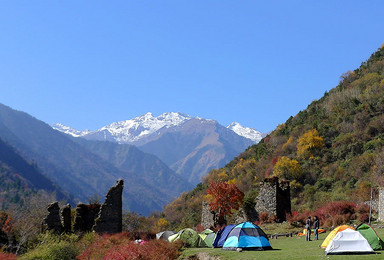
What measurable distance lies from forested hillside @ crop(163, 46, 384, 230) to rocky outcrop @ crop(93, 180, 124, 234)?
1605 cm

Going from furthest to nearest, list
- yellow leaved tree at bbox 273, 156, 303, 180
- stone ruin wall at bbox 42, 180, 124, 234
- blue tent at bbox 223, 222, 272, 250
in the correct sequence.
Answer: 1. yellow leaved tree at bbox 273, 156, 303, 180
2. stone ruin wall at bbox 42, 180, 124, 234
3. blue tent at bbox 223, 222, 272, 250

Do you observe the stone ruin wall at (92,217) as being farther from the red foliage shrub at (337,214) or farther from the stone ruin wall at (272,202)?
the red foliage shrub at (337,214)

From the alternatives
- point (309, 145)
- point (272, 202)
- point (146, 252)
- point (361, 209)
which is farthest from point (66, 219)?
point (309, 145)

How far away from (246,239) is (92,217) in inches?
719

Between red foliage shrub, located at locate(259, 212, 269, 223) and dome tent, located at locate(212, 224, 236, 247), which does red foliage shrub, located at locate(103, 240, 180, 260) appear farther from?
red foliage shrub, located at locate(259, 212, 269, 223)

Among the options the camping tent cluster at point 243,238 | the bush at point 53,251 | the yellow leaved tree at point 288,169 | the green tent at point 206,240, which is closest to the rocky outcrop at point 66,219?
the bush at point 53,251

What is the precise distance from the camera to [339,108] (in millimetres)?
93250

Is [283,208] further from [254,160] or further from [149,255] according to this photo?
[254,160]

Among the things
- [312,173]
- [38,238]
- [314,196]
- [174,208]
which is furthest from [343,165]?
[38,238]

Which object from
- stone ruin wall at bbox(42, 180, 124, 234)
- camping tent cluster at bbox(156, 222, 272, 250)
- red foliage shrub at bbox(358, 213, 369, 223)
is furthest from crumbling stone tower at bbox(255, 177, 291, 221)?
camping tent cluster at bbox(156, 222, 272, 250)

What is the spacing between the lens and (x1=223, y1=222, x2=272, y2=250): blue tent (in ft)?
84.7

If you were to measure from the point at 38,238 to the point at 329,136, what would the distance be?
63.1 m

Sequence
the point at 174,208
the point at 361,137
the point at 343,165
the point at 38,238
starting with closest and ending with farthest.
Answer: the point at 38,238
the point at 343,165
the point at 361,137
the point at 174,208

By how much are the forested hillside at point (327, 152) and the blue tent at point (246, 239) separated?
76.7ft
